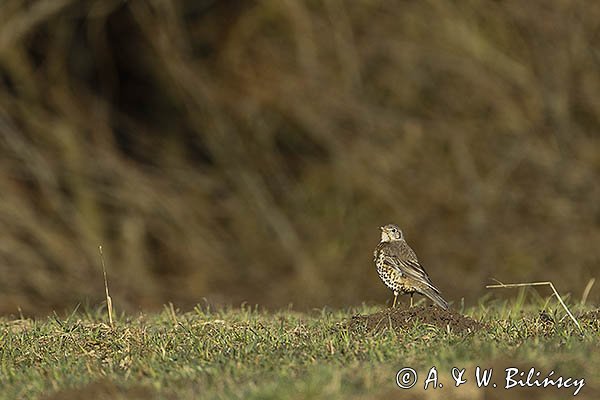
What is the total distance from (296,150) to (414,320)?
31.1ft

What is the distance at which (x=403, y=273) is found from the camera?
7664mm

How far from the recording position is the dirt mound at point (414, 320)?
6668 millimetres

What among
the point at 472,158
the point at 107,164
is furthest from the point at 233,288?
the point at 472,158

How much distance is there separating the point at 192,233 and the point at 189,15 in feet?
9.74

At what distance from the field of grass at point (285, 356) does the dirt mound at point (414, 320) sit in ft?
0.05

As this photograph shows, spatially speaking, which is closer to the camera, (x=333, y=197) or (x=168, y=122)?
(x=333, y=197)

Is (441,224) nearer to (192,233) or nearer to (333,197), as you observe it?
(333,197)

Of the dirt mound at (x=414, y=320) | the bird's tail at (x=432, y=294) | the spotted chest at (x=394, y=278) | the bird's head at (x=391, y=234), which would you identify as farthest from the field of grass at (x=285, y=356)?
the bird's head at (x=391, y=234)

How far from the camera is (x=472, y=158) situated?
14.3 metres

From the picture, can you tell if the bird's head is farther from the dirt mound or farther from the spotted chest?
the dirt mound

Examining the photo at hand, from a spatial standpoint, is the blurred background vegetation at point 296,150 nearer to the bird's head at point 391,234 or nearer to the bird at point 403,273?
the bird's head at point 391,234

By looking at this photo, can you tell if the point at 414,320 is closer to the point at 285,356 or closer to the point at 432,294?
the point at 432,294
